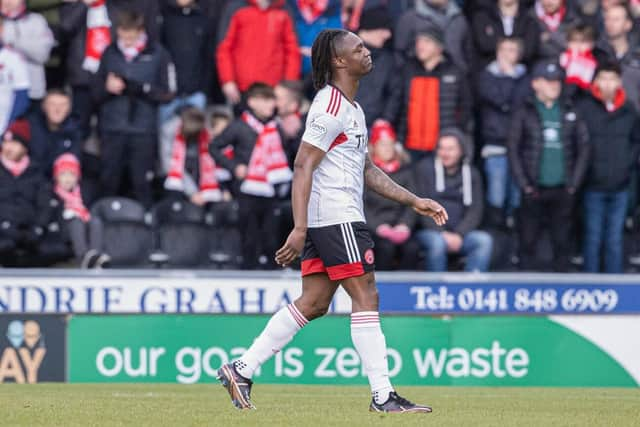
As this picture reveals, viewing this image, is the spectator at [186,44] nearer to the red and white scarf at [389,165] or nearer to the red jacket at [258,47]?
the red jacket at [258,47]

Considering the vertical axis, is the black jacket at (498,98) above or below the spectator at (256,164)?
above

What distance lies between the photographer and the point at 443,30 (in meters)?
15.7

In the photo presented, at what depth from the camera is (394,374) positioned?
515 inches

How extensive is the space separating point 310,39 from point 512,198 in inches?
110

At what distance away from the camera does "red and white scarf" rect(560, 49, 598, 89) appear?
51.1 feet

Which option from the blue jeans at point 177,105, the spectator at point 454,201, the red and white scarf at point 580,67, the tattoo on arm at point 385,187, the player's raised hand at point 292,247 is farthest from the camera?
the red and white scarf at point 580,67

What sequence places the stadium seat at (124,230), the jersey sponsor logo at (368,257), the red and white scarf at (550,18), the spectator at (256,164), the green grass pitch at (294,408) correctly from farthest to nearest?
the red and white scarf at (550,18), the stadium seat at (124,230), the spectator at (256,164), the jersey sponsor logo at (368,257), the green grass pitch at (294,408)

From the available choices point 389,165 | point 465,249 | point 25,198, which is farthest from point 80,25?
point 465,249

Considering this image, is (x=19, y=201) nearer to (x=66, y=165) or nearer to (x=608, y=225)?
(x=66, y=165)

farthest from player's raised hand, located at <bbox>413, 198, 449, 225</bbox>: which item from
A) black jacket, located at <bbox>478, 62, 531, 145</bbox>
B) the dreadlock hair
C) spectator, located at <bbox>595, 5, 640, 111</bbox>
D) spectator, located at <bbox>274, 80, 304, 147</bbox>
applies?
spectator, located at <bbox>595, 5, 640, 111</bbox>

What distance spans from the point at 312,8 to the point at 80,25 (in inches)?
97.9

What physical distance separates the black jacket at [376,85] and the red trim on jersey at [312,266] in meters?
7.29

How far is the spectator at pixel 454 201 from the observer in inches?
581

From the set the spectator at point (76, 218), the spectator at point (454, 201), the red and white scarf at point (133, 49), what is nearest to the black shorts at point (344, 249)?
the spectator at point (76, 218)
